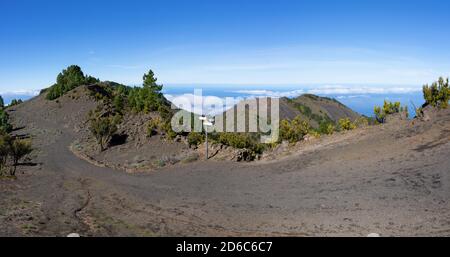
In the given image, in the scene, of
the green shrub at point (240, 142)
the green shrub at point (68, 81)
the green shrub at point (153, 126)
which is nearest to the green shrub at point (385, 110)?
the green shrub at point (240, 142)

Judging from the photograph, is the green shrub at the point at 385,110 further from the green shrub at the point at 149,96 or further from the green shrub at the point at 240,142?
the green shrub at the point at 149,96

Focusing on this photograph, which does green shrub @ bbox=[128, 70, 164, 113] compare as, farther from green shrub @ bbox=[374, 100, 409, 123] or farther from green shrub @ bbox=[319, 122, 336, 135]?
green shrub @ bbox=[374, 100, 409, 123]

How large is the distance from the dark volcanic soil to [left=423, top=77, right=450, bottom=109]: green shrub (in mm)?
2068

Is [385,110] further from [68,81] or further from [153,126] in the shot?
[68,81]

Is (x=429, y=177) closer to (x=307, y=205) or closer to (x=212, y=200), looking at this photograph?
(x=307, y=205)

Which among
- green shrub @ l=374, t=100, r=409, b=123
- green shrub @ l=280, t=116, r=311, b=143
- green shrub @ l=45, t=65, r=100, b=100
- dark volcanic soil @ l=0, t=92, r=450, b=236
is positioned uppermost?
green shrub @ l=45, t=65, r=100, b=100

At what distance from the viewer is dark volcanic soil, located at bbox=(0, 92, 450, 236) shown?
43.4 ft

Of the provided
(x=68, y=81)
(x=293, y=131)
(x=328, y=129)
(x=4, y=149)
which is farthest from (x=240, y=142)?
(x=68, y=81)

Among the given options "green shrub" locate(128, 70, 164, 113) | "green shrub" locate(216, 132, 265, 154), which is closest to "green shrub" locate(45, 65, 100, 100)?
"green shrub" locate(128, 70, 164, 113)

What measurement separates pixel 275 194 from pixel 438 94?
19.0 metres

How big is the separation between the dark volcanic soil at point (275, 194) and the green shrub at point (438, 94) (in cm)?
207

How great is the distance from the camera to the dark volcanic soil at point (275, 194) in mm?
13242
